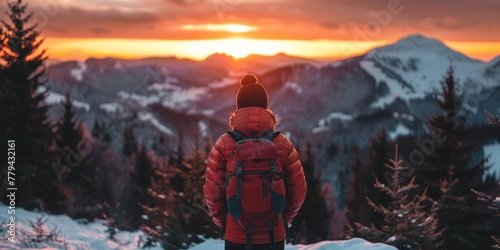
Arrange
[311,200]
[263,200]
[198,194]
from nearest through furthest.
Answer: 1. [263,200]
2. [198,194]
3. [311,200]

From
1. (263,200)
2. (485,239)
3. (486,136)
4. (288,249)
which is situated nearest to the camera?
(263,200)

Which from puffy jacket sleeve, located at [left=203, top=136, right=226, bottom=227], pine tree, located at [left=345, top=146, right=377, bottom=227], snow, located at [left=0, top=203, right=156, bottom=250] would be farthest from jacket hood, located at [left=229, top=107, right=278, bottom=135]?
pine tree, located at [left=345, top=146, right=377, bottom=227]

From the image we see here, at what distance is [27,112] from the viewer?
20.6 meters

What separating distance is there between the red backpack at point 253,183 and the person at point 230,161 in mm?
63

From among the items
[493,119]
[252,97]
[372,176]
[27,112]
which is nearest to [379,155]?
[372,176]

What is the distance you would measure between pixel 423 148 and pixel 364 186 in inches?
534

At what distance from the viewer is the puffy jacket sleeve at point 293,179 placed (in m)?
4.78

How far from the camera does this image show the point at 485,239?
18.8m

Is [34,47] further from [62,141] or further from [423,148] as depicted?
[423,148]

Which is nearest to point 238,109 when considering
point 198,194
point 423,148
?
point 198,194

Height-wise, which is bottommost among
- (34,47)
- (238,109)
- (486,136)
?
(486,136)

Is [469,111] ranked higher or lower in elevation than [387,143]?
higher

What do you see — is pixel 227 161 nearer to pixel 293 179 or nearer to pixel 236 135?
pixel 236 135

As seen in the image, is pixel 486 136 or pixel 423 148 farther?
pixel 486 136
